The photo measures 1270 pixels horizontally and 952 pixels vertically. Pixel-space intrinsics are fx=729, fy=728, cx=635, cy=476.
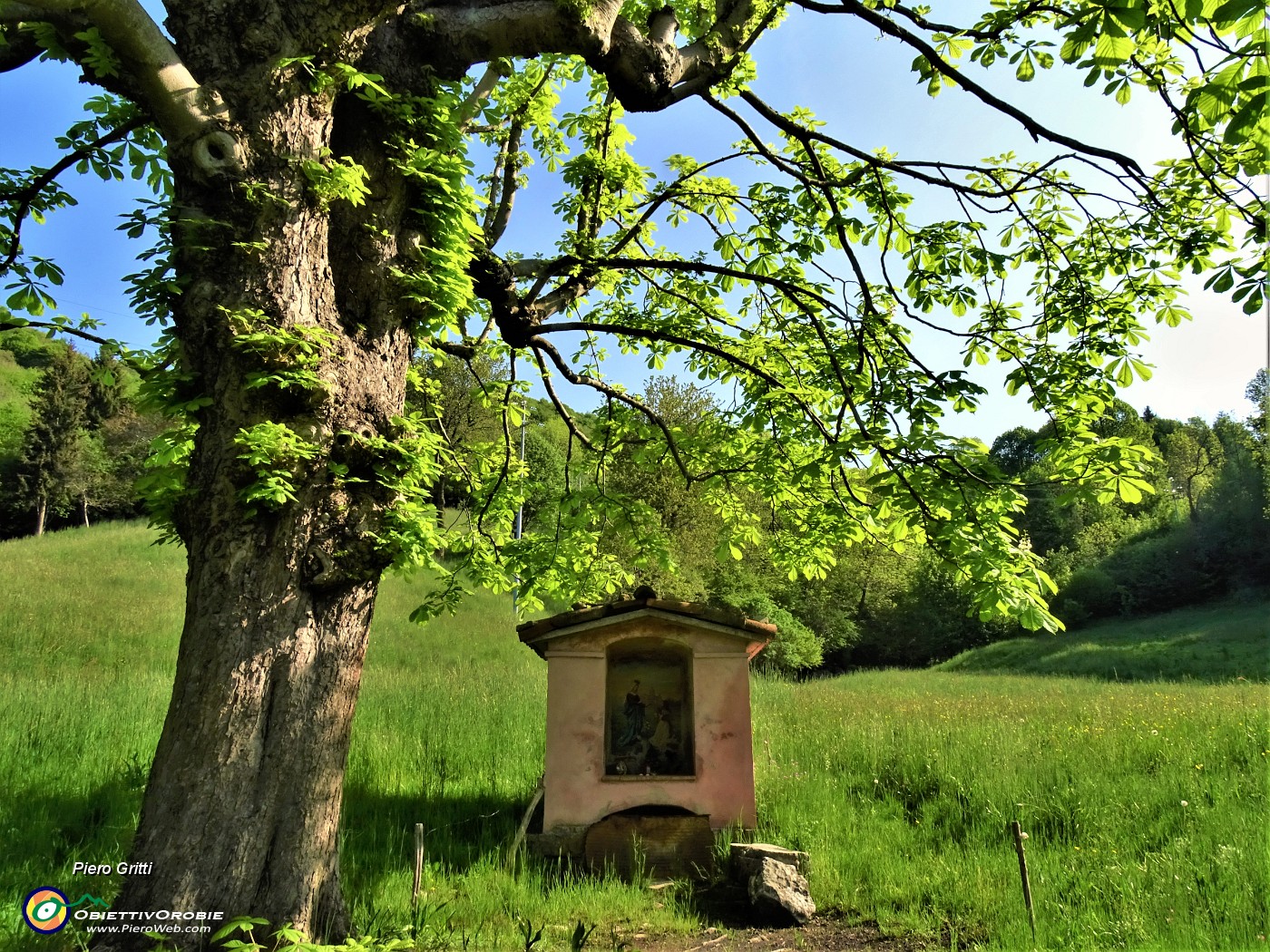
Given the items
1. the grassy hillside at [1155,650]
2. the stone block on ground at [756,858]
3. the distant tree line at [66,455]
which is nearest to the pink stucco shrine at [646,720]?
A: the stone block on ground at [756,858]

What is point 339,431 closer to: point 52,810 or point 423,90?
point 423,90

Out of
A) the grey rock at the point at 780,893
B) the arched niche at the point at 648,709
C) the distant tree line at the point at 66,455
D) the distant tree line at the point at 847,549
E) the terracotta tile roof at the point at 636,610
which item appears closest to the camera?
the grey rock at the point at 780,893

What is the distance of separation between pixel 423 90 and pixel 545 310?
237cm

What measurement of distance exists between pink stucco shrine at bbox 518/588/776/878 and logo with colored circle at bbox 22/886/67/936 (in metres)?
4.29

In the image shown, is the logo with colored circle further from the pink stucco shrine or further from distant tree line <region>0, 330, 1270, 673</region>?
distant tree line <region>0, 330, 1270, 673</region>

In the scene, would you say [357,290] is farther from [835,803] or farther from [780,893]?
[835,803]

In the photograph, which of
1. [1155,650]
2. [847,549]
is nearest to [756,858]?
[847,549]

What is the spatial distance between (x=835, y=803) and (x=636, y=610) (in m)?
3.26

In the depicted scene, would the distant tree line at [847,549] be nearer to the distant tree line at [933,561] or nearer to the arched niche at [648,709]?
the distant tree line at [933,561]

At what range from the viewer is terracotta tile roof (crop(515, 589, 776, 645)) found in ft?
25.9

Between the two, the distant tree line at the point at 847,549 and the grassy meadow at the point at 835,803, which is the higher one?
the distant tree line at the point at 847,549

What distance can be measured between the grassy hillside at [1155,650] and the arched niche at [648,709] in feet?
61.8

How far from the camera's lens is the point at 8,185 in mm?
4562

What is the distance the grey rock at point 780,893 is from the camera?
5.99 metres
